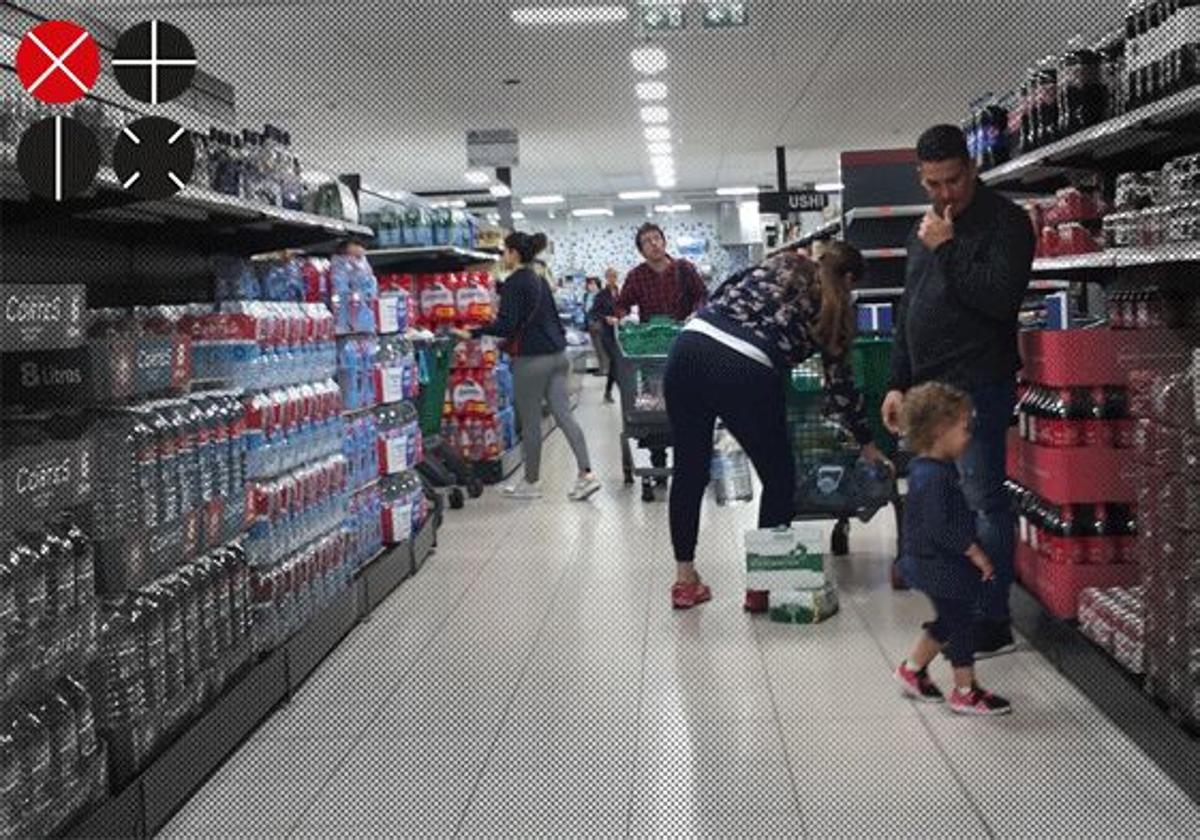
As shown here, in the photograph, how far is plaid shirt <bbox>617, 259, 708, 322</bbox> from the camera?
27.0 feet

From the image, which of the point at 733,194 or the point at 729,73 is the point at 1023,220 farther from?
the point at 733,194

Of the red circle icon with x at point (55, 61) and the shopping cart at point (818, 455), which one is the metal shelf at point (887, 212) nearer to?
the shopping cart at point (818, 455)

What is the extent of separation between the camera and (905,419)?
12.6ft

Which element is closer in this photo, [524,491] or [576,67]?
[524,491]

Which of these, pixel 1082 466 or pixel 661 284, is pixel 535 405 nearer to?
pixel 661 284

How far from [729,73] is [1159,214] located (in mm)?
10081

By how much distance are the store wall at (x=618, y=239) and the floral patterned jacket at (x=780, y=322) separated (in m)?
28.3

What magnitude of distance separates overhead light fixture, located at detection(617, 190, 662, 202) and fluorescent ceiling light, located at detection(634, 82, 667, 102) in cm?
1473

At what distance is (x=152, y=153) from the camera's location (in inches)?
117

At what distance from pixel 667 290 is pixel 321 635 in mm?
4071

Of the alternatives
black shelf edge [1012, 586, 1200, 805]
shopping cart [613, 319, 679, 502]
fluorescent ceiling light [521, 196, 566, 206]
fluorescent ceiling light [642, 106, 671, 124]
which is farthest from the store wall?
black shelf edge [1012, 586, 1200, 805]

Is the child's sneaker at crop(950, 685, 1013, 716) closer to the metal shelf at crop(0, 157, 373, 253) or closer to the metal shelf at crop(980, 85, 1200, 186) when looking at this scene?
the metal shelf at crop(980, 85, 1200, 186)

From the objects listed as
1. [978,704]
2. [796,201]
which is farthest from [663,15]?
[796,201]

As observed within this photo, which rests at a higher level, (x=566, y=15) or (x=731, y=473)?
(x=566, y=15)
